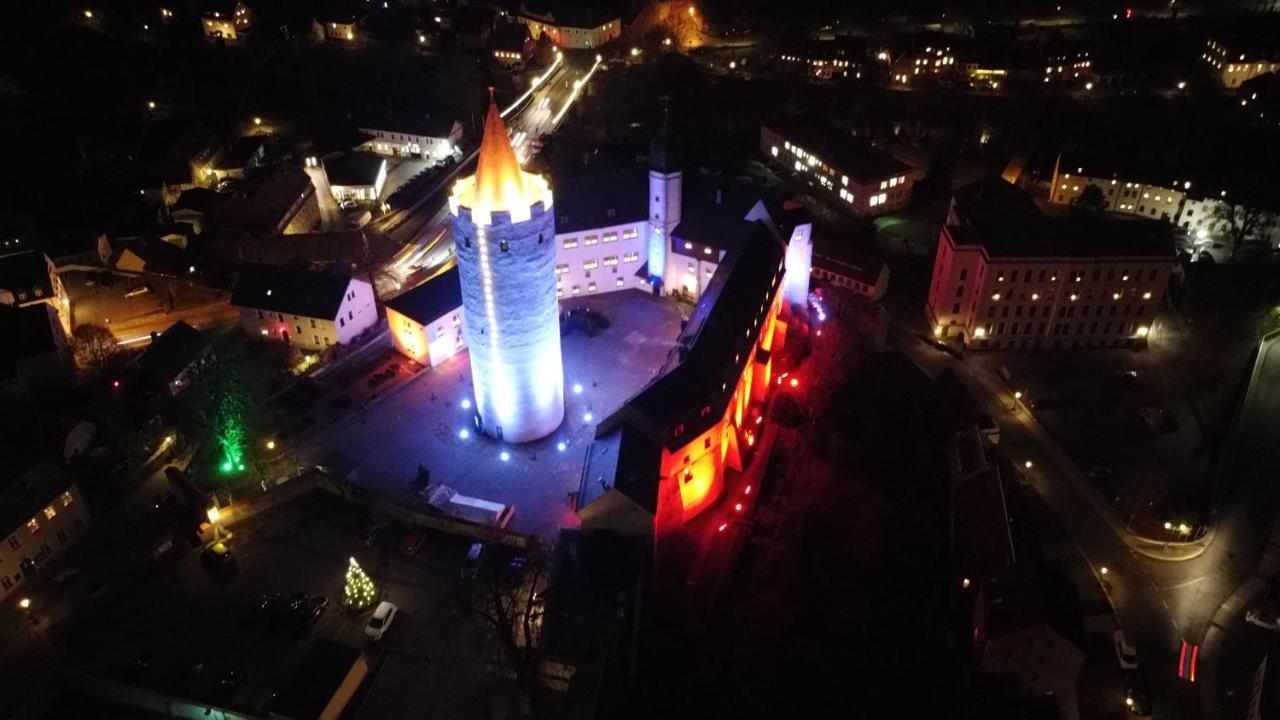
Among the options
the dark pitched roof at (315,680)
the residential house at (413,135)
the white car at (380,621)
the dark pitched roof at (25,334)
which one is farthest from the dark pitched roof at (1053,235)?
the dark pitched roof at (25,334)

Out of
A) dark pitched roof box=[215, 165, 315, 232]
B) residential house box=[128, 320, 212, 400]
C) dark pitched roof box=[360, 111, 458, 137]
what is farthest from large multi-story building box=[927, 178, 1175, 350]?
dark pitched roof box=[215, 165, 315, 232]

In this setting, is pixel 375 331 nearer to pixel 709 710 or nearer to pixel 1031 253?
pixel 709 710

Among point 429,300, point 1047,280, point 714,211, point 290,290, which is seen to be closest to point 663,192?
point 714,211

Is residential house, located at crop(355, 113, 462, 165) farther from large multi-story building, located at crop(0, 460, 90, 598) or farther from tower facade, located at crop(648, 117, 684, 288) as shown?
large multi-story building, located at crop(0, 460, 90, 598)

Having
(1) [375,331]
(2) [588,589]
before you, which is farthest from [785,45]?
(2) [588,589]

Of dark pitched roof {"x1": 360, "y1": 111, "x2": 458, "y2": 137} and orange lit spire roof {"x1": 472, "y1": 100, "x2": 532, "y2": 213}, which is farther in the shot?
dark pitched roof {"x1": 360, "y1": 111, "x2": 458, "y2": 137}

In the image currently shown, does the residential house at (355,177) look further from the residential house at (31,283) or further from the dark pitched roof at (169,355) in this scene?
the dark pitched roof at (169,355)
